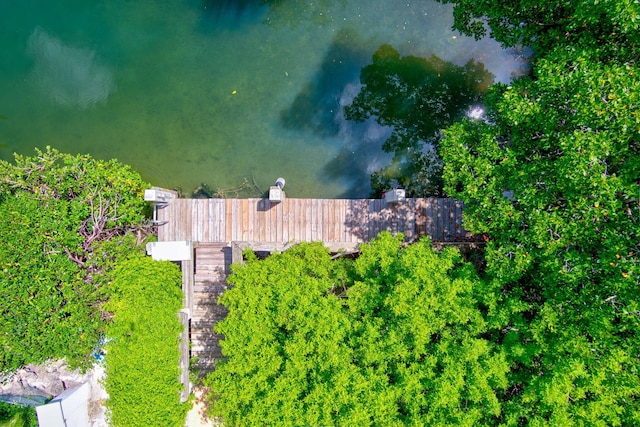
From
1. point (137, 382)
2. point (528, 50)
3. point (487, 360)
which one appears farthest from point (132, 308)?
point (528, 50)

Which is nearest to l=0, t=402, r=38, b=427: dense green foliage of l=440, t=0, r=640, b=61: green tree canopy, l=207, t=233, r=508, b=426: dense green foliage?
l=207, t=233, r=508, b=426: dense green foliage

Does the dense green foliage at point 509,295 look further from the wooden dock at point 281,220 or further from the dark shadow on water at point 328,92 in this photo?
the dark shadow on water at point 328,92

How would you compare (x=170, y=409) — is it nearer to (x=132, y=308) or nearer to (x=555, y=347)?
(x=132, y=308)

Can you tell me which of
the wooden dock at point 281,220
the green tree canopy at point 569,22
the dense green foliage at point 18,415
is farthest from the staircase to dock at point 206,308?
the green tree canopy at point 569,22

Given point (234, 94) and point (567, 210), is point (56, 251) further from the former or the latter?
point (567, 210)

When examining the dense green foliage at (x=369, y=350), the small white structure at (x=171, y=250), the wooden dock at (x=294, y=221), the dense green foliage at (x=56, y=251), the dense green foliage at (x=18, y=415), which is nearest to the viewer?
the dense green foliage at (x=369, y=350)

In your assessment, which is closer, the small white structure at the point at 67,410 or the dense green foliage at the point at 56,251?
the dense green foliage at the point at 56,251

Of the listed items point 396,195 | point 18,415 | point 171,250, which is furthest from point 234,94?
point 18,415
